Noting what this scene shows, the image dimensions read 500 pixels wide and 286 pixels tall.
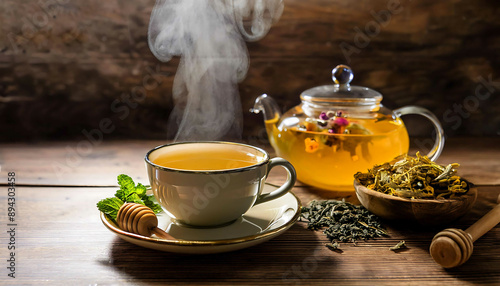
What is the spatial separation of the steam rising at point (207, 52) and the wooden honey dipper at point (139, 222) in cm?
76

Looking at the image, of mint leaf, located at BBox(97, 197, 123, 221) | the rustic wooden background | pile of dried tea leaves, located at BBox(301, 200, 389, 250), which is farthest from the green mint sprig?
the rustic wooden background

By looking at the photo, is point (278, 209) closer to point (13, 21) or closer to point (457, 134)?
point (457, 134)

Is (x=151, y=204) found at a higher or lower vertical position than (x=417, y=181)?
lower

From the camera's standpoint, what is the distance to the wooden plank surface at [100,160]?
1.07m

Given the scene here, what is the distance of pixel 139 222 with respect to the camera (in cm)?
65

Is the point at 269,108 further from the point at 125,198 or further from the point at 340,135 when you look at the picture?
the point at 125,198

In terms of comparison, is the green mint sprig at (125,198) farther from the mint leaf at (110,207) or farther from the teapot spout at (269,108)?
the teapot spout at (269,108)

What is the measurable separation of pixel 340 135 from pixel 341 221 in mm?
209

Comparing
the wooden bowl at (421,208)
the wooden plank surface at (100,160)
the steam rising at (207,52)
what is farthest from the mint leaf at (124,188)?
the steam rising at (207,52)

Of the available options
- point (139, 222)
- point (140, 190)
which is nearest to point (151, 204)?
point (140, 190)

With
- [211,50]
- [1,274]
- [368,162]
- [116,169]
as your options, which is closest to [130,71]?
[211,50]

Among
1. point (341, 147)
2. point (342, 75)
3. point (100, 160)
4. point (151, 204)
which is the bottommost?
point (100, 160)

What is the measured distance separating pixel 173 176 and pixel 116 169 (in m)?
0.55

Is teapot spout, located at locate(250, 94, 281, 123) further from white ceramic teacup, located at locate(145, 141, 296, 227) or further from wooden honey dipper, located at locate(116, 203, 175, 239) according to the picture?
wooden honey dipper, located at locate(116, 203, 175, 239)
